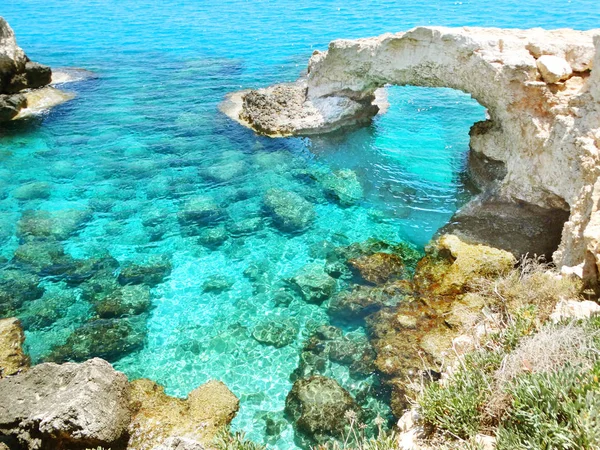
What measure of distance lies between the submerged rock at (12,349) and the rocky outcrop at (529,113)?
447 inches

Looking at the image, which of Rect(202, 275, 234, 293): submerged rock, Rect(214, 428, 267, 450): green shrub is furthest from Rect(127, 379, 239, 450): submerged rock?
Rect(202, 275, 234, 293): submerged rock

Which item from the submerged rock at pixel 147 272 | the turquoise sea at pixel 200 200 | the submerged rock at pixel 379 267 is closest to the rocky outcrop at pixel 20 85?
the turquoise sea at pixel 200 200

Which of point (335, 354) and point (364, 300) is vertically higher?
point (364, 300)

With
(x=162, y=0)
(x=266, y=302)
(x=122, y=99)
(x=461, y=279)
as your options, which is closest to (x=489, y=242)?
(x=461, y=279)

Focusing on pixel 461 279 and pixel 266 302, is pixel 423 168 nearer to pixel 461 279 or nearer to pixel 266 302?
pixel 461 279

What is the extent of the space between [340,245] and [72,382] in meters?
8.01

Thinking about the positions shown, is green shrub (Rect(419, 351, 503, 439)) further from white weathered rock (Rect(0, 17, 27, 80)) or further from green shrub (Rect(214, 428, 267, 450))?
white weathered rock (Rect(0, 17, 27, 80))

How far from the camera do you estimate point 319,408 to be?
356 inches

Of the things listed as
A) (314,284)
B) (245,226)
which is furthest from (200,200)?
(314,284)

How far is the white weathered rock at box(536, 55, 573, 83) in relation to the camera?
11750mm

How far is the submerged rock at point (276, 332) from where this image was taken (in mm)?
10844

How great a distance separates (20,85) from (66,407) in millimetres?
22065

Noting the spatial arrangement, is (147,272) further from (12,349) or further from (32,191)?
(32,191)

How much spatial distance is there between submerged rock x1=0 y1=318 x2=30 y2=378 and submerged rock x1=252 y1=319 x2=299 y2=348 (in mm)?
5195
